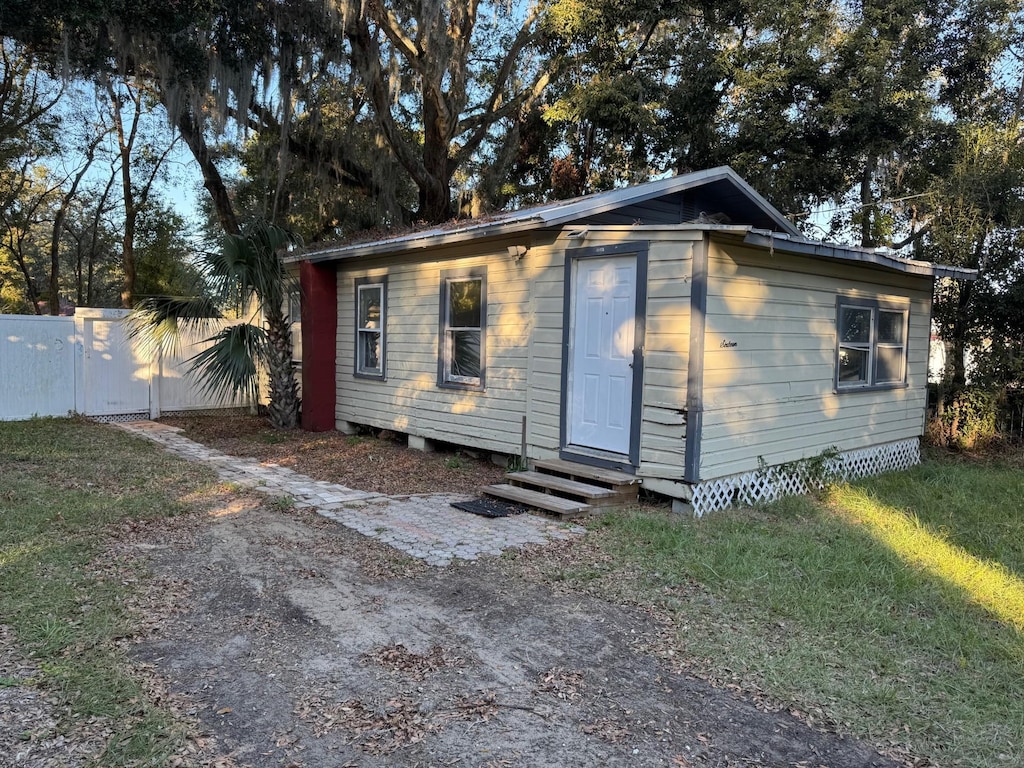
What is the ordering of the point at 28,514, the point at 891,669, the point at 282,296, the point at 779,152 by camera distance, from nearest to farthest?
the point at 891,669, the point at 28,514, the point at 282,296, the point at 779,152

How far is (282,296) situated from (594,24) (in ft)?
27.7

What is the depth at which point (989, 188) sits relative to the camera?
9844 millimetres

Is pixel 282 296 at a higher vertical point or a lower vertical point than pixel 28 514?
higher

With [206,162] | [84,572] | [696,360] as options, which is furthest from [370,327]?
[206,162]

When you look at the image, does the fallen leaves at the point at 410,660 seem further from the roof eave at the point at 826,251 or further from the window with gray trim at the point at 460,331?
the window with gray trim at the point at 460,331

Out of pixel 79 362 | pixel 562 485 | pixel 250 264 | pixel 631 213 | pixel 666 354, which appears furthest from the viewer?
pixel 79 362

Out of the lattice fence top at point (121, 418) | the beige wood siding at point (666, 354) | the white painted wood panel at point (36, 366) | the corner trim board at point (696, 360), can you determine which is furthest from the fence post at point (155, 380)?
the corner trim board at point (696, 360)

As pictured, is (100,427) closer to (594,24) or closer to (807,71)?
(594,24)

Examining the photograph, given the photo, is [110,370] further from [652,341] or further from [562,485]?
[652,341]

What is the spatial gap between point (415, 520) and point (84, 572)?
2.42 m

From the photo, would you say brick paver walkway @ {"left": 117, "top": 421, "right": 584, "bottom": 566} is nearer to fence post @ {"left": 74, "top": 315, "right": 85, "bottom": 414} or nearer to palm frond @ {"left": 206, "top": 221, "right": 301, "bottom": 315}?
palm frond @ {"left": 206, "top": 221, "right": 301, "bottom": 315}

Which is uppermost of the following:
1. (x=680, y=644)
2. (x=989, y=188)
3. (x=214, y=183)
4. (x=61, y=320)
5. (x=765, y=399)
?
(x=214, y=183)

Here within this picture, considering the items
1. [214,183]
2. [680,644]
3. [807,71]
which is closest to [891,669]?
[680,644]

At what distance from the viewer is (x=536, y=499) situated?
251 inches
